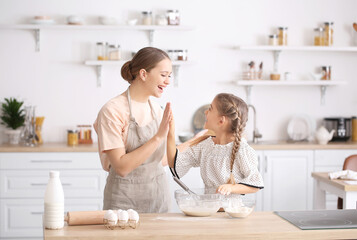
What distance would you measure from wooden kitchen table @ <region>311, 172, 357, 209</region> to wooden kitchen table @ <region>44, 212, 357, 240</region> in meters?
1.09

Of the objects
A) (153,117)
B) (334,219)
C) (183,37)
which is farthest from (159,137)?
(183,37)

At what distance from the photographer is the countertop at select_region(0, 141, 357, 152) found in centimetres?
466

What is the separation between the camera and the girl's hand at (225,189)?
2371 mm

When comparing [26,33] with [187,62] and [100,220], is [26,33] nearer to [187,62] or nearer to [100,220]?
[187,62]

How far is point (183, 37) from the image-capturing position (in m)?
5.25

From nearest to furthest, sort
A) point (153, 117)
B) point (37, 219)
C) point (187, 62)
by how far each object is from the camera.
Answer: point (153, 117), point (37, 219), point (187, 62)

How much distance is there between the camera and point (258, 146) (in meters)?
4.86

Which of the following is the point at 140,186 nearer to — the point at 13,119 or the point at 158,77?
the point at 158,77

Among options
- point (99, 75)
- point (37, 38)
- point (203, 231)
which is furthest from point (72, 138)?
point (203, 231)

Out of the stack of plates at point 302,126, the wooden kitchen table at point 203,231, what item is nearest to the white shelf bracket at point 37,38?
the stack of plates at point 302,126

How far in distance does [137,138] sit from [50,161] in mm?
2190

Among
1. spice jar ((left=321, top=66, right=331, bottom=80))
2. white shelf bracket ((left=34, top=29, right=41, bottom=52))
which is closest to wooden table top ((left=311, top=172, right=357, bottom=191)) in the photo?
spice jar ((left=321, top=66, right=331, bottom=80))

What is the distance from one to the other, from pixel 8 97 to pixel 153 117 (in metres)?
2.74

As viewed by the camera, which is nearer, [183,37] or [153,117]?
[153,117]
